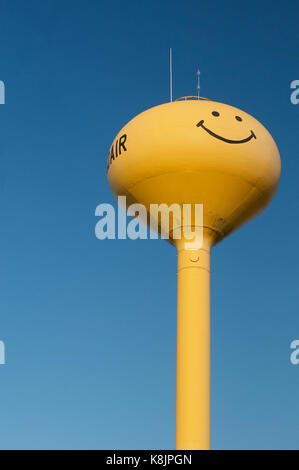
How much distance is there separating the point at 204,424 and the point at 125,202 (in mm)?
4417

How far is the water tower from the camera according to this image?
1183 centimetres

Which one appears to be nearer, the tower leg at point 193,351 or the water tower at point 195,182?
the tower leg at point 193,351

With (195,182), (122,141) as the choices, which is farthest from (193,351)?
(122,141)

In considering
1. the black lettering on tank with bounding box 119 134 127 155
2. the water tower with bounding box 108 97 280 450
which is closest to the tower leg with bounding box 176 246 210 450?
the water tower with bounding box 108 97 280 450

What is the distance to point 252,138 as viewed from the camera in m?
12.3

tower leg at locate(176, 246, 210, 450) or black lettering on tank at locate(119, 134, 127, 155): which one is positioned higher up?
black lettering on tank at locate(119, 134, 127, 155)

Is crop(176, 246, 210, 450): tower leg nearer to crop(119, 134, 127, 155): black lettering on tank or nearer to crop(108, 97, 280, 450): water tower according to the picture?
crop(108, 97, 280, 450): water tower

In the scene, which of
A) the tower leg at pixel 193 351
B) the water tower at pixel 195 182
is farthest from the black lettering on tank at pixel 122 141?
the tower leg at pixel 193 351

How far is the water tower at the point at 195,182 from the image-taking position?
1183 cm

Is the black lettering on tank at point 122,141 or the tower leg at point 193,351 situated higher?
the black lettering on tank at point 122,141

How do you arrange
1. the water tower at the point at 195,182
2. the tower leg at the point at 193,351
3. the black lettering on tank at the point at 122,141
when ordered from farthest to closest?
the black lettering on tank at the point at 122,141
the water tower at the point at 195,182
the tower leg at the point at 193,351

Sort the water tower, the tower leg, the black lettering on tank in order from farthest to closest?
1. the black lettering on tank
2. the water tower
3. the tower leg

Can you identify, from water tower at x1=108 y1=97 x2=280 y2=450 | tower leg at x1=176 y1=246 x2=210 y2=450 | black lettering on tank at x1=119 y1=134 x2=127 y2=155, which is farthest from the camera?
black lettering on tank at x1=119 y1=134 x2=127 y2=155

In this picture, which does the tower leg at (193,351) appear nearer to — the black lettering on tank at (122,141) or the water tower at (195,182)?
the water tower at (195,182)
